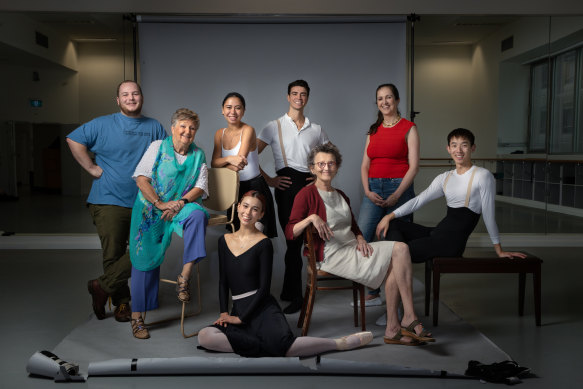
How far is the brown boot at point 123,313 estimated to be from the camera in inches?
132

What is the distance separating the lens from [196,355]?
2.74 meters

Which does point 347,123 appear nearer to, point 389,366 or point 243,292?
point 243,292

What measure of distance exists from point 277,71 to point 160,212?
2.20 m

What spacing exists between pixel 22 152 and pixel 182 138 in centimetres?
1057

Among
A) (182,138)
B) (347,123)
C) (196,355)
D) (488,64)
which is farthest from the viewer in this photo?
(488,64)

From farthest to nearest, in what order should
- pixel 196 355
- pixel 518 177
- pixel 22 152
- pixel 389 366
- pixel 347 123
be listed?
pixel 22 152, pixel 518 177, pixel 347 123, pixel 196 355, pixel 389 366

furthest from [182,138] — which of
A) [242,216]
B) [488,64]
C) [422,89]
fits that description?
[422,89]

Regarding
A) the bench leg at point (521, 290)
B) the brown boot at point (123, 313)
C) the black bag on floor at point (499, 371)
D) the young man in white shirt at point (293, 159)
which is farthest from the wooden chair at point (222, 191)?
the bench leg at point (521, 290)

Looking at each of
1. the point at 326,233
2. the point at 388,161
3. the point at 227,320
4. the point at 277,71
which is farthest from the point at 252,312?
the point at 277,71

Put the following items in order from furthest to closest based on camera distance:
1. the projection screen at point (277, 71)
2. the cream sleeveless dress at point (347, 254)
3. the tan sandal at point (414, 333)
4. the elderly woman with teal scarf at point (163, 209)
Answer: the projection screen at point (277, 71), the elderly woman with teal scarf at point (163, 209), the cream sleeveless dress at point (347, 254), the tan sandal at point (414, 333)

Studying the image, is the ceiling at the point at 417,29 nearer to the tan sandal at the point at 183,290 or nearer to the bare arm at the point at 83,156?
the bare arm at the point at 83,156

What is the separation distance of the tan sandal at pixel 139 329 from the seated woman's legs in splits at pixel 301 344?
451mm

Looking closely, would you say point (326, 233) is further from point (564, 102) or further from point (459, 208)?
point (564, 102)

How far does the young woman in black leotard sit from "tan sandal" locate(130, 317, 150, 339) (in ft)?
1.50
